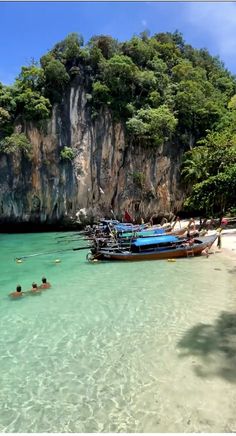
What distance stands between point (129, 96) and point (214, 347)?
34.8 metres

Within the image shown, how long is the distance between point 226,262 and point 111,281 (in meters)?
6.33

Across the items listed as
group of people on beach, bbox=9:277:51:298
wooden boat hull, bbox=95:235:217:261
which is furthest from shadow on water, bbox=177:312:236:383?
wooden boat hull, bbox=95:235:217:261

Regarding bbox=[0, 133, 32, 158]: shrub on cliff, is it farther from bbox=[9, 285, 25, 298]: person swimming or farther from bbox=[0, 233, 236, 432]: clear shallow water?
bbox=[9, 285, 25, 298]: person swimming

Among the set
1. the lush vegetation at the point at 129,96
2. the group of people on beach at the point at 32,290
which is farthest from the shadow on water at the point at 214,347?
the lush vegetation at the point at 129,96

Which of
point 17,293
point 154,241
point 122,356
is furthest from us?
point 154,241

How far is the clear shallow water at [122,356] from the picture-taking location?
20.8 ft

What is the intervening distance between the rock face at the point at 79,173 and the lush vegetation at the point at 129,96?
106cm

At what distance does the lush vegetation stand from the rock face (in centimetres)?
106

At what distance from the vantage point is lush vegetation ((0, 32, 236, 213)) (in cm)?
3706

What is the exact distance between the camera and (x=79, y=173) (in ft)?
123

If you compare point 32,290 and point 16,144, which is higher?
point 16,144

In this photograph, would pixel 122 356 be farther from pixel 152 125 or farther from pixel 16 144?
pixel 152 125

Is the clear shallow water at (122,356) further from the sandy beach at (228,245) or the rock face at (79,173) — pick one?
the rock face at (79,173)

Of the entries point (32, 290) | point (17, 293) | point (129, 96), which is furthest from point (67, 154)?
point (17, 293)
